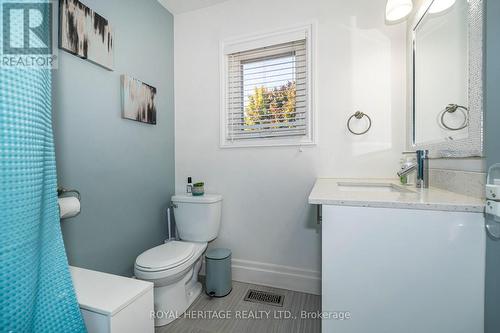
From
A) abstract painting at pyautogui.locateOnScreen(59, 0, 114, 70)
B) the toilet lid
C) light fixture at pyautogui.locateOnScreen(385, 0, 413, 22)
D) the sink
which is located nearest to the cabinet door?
the sink

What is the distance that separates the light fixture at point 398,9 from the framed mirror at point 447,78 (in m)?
0.08

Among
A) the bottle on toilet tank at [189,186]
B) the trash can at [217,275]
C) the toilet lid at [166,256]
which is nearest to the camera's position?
the toilet lid at [166,256]

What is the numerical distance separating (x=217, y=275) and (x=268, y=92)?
1.58 meters

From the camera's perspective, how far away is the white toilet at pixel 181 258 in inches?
54.6

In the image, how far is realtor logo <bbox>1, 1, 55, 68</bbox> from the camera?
0.71 meters

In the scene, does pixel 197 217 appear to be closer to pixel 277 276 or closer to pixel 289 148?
pixel 277 276

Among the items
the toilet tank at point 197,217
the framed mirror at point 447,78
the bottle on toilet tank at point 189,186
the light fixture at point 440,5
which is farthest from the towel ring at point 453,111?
the bottle on toilet tank at point 189,186

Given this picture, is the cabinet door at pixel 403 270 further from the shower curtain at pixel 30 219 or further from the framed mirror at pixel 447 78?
the shower curtain at pixel 30 219

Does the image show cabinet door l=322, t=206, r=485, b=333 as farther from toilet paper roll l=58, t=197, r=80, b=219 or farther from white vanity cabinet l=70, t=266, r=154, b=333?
toilet paper roll l=58, t=197, r=80, b=219

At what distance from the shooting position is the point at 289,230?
181 cm

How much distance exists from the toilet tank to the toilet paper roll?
78 cm

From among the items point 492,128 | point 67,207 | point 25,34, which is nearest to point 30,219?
point 67,207

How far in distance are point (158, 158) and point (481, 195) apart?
2.05 metres

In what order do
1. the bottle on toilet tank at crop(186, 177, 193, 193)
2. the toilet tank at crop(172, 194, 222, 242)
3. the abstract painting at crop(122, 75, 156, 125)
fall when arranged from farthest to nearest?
the bottle on toilet tank at crop(186, 177, 193, 193)
the toilet tank at crop(172, 194, 222, 242)
the abstract painting at crop(122, 75, 156, 125)
